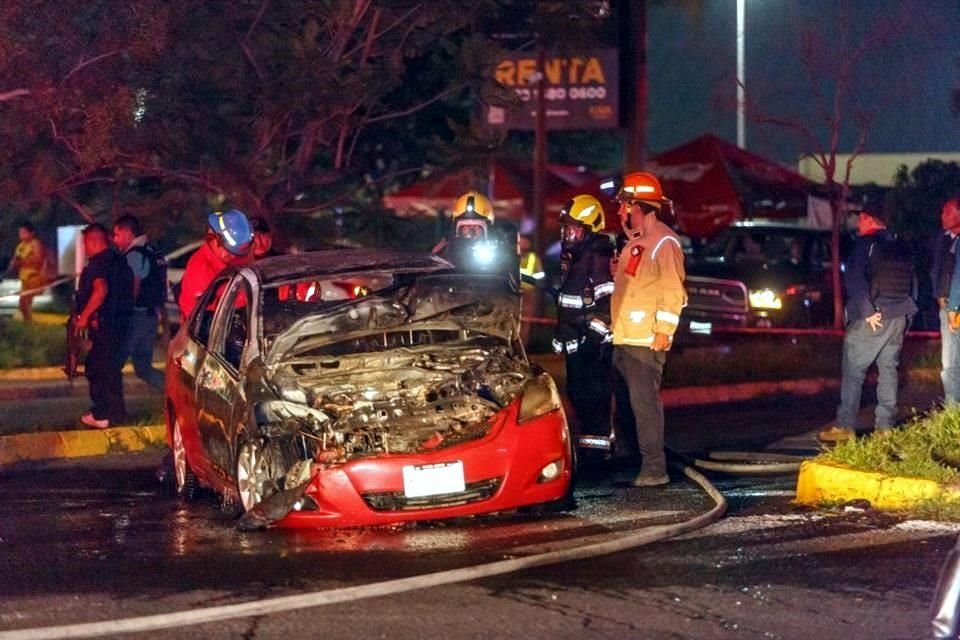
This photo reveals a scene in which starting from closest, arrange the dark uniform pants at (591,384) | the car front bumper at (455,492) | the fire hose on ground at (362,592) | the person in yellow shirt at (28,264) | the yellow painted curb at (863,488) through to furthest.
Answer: the fire hose on ground at (362,592) < the car front bumper at (455,492) < the yellow painted curb at (863,488) < the dark uniform pants at (591,384) < the person in yellow shirt at (28,264)

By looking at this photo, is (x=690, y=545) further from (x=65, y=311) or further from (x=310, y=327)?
(x=65, y=311)

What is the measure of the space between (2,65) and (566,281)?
4.59m

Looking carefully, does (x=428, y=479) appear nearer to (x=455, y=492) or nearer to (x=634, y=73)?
(x=455, y=492)

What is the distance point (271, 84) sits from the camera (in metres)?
15.8

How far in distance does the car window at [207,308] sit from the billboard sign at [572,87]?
12.1m

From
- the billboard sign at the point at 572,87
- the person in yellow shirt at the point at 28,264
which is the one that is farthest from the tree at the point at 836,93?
the person in yellow shirt at the point at 28,264

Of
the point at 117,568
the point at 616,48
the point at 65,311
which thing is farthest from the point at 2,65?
the point at 65,311

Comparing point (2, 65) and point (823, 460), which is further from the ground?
point (2, 65)

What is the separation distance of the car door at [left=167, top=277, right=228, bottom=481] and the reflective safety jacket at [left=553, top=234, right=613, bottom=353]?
7.73 ft

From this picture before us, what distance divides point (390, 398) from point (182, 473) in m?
2.05

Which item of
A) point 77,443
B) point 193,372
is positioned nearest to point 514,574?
point 193,372

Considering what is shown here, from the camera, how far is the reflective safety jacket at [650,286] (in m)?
10.0

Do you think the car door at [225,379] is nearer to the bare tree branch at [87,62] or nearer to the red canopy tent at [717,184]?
the bare tree branch at [87,62]

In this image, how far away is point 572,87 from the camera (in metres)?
24.5
